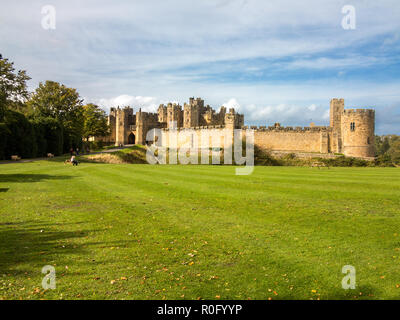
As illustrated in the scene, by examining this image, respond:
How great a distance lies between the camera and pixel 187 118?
73.8 m

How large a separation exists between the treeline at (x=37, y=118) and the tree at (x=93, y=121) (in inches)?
256

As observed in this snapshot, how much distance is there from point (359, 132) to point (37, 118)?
47.3m

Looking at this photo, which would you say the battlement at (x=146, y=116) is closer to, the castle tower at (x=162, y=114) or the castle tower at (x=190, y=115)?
the castle tower at (x=162, y=114)

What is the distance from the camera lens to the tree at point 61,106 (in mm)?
48844

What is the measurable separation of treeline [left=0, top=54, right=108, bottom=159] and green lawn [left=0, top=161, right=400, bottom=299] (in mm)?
19913

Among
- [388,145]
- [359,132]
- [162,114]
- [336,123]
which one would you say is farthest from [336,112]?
[388,145]

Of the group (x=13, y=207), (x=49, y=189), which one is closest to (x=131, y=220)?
(x=13, y=207)

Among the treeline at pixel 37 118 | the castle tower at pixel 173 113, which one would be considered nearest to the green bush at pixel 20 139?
the treeline at pixel 37 118

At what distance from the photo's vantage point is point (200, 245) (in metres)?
7.50

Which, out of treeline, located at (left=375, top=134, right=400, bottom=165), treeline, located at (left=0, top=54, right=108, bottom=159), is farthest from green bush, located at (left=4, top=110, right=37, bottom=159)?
treeline, located at (left=375, top=134, right=400, bottom=165)

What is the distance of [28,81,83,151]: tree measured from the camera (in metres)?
48.8

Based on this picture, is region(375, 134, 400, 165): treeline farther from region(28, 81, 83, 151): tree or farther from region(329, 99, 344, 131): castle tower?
region(28, 81, 83, 151): tree

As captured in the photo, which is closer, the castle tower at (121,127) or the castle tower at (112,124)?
the castle tower at (121,127)
